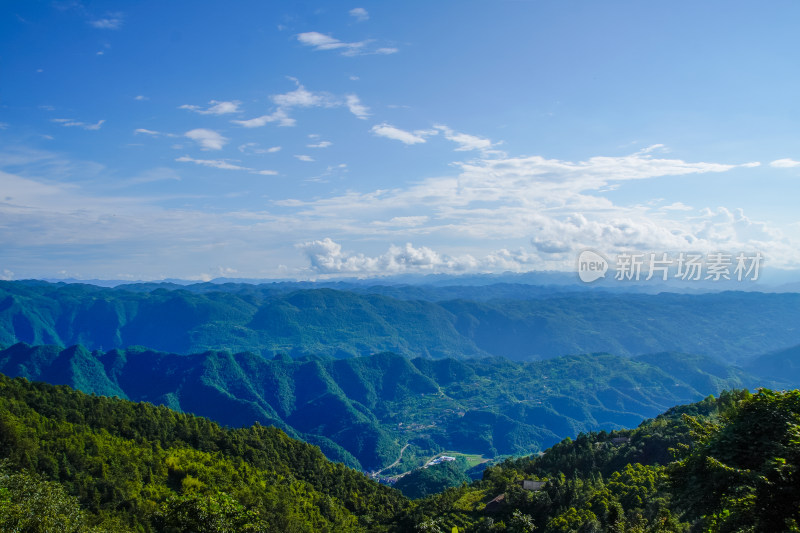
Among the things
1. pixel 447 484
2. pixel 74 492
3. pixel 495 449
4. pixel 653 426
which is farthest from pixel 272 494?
pixel 495 449

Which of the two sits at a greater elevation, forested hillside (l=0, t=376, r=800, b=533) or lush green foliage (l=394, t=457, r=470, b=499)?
forested hillside (l=0, t=376, r=800, b=533)

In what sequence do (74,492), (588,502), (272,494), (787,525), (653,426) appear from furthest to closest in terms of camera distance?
1. (653,426)
2. (272,494)
3. (74,492)
4. (588,502)
5. (787,525)

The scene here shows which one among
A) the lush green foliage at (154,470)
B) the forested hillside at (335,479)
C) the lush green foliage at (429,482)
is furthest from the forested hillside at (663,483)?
the lush green foliage at (429,482)

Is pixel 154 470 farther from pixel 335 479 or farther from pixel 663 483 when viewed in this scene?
pixel 663 483

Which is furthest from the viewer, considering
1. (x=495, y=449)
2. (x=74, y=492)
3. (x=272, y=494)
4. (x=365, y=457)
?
(x=495, y=449)

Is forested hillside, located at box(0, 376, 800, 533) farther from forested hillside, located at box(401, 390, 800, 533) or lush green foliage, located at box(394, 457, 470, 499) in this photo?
lush green foliage, located at box(394, 457, 470, 499)

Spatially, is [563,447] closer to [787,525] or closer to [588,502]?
[588,502]

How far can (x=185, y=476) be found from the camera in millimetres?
55281

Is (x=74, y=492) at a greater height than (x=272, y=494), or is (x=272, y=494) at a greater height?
(x=74, y=492)

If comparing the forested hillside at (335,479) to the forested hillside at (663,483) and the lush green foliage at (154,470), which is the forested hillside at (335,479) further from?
the lush green foliage at (154,470)

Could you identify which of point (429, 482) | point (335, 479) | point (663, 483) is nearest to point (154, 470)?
point (335, 479)

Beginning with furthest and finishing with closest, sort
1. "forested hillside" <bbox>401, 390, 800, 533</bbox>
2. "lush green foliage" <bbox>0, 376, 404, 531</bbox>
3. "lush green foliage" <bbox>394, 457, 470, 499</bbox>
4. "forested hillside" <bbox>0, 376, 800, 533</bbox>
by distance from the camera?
1. "lush green foliage" <bbox>394, 457, 470, 499</bbox>
2. "lush green foliage" <bbox>0, 376, 404, 531</bbox>
3. "forested hillside" <bbox>0, 376, 800, 533</bbox>
4. "forested hillside" <bbox>401, 390, 800, 533</bbox>

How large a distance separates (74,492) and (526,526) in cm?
4528

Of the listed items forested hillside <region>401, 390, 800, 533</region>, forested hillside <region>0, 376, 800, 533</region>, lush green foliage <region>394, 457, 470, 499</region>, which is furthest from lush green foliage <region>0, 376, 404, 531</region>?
lush green foliage <region>394, 457, 470, 499</region>
